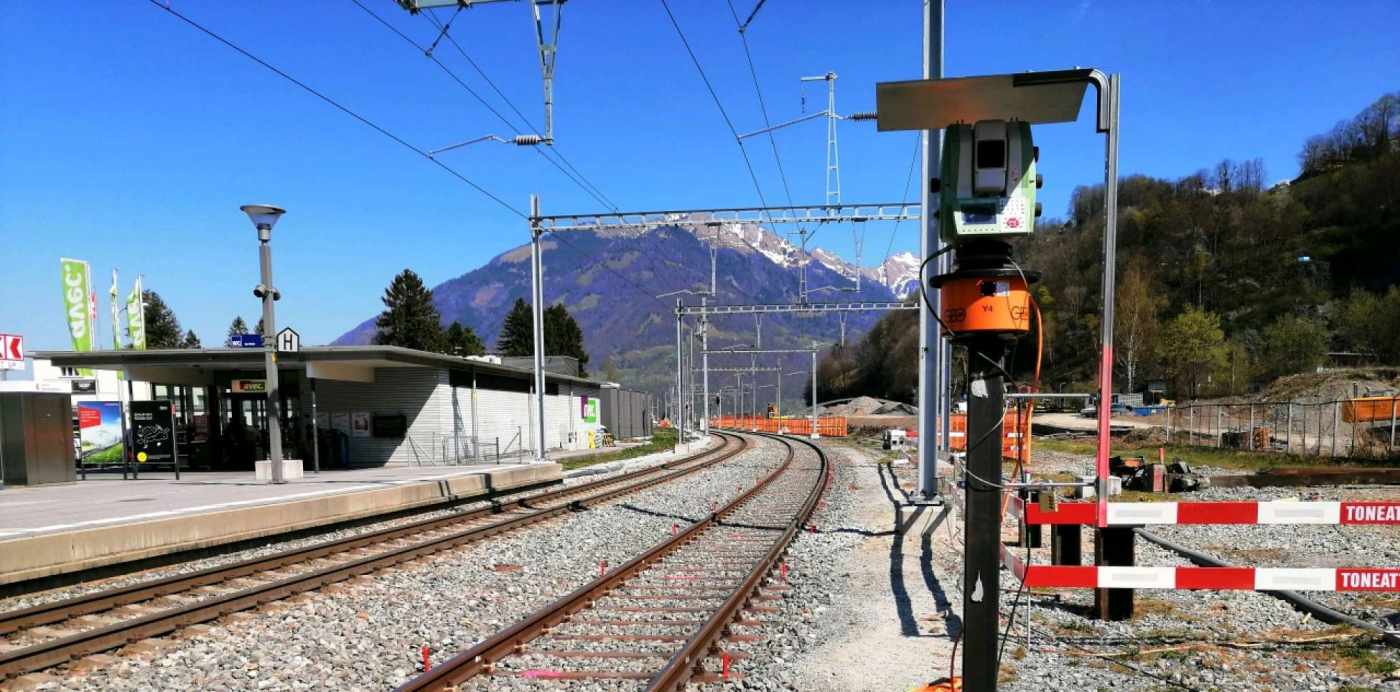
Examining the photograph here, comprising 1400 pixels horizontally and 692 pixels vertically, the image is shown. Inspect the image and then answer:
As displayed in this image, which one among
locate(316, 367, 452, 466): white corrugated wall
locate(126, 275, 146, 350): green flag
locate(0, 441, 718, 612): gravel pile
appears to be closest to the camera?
locate(0, 441, 718, 612): gravel pile

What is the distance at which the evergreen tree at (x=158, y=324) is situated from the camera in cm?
7738

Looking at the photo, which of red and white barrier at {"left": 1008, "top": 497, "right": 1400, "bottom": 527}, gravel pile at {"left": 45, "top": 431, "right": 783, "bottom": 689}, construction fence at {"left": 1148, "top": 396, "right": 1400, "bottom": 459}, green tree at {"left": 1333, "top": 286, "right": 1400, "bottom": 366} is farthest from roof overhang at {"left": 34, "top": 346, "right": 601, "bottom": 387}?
green tree at {"left": 1333, "top": 286, "right": 1400, "bottom": 366}

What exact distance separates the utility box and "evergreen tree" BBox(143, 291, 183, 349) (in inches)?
2573

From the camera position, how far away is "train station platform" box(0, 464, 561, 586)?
9398mm

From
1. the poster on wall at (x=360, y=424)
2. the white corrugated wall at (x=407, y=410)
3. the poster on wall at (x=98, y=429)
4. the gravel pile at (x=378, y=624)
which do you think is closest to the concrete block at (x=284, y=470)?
the white corrugated wall at (x=407, y=410)

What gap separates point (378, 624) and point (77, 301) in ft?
118

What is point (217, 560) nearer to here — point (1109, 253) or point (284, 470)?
point (284, 470)

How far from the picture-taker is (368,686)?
5.79 metres

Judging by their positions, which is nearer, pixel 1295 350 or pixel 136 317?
pixel 136 317

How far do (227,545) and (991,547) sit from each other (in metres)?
11.2

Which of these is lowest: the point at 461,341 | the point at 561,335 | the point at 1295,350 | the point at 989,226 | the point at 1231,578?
the point at 1295,350

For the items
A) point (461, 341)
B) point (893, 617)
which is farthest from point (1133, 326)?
point (461, 341)

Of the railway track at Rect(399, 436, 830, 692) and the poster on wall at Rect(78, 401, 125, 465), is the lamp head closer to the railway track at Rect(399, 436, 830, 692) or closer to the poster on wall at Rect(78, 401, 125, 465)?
the poster on wall at Rect(78, 401, 125, 465)

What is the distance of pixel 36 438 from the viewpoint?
18625 mm
